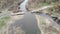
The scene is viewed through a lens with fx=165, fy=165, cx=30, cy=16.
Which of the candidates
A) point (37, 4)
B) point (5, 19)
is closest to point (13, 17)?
point (5, 19)

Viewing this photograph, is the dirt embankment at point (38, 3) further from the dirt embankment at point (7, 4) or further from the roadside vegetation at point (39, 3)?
the dirt embankment at point (7, 4)

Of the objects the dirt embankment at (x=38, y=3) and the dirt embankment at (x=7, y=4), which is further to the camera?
the dirt embankment at (x=7, y=4)

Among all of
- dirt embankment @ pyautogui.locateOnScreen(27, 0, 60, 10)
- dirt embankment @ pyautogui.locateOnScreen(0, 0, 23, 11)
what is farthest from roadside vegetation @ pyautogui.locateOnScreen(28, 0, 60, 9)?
dirt embankment @ pyautogui.locateOnScreen(0, 0, 23, 11)

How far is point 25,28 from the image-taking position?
12.2 metres

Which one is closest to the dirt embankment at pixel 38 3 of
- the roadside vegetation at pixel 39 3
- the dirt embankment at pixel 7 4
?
the roadside vegetation at pixel 39 3

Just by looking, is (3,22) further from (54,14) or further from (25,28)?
(54,14)

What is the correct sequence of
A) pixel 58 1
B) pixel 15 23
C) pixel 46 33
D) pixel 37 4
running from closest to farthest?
pixel 46 33 < pixel 15 23 < pixel 58 1 < pixel 37 4

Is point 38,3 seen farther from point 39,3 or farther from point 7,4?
point 7,4

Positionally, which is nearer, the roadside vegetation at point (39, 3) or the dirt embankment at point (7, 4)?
the roadside vegetation at point (39, 3)

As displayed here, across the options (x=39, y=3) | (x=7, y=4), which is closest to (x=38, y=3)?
(x=39, y=3)

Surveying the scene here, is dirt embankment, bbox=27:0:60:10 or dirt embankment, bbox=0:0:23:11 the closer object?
dirt embankment, bbox=27:0:60:10

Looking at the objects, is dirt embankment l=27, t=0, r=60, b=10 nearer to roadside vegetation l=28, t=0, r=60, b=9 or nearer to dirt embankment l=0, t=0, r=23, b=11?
roadside vegetation l=28, t=0, r=60, b=9

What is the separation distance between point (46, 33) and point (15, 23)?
305 centimetres

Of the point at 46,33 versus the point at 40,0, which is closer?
the point at 46,33
